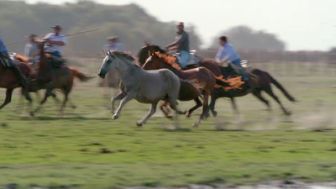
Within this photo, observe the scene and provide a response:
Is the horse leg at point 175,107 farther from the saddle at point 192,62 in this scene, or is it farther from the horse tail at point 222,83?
the horse tail at point 222,83

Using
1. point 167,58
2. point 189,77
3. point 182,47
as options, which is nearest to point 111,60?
point 167,58

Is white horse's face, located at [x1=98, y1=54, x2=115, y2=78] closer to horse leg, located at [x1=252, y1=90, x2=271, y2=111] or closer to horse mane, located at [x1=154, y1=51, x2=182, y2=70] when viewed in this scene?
horse mane, located at [x1=154, y1=51, x2=182, y2=70]

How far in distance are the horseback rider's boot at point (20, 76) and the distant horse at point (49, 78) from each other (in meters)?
0.54

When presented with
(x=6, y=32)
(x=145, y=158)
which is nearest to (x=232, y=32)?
(x=6, y=32)

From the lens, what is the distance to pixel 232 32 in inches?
7741

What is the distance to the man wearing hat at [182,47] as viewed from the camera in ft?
90.2

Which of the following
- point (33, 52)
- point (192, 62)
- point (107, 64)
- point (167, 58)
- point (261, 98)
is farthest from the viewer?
point (261, 98)

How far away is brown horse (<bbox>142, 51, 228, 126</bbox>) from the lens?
1013 inches

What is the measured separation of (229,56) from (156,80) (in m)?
5.51

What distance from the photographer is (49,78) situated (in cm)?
2898

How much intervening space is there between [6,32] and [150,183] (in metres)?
100

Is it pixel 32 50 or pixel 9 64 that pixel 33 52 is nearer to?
pixel 32 50

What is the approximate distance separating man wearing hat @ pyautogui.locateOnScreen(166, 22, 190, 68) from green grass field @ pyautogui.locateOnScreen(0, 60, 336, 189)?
1.86 m

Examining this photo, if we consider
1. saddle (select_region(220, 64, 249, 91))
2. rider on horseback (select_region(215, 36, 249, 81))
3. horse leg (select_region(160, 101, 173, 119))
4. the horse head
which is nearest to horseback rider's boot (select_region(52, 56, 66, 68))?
horse leg (select_region(160, 101, 173, 119))
